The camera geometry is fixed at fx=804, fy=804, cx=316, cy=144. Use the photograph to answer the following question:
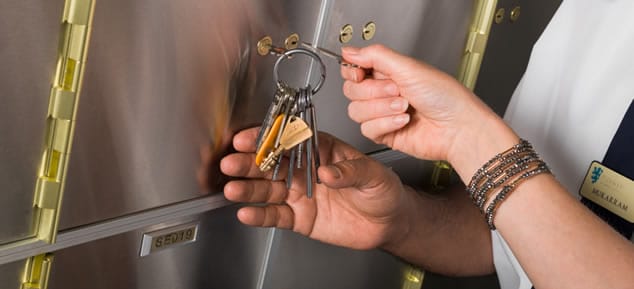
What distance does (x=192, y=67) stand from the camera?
1.08 meters

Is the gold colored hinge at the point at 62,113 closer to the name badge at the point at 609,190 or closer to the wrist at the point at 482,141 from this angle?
the wrist at the point at 482,141

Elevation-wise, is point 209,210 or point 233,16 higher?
point 233,16

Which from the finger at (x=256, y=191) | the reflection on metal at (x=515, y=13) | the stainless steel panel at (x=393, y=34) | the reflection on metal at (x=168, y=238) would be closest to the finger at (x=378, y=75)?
the stainless steel panel at (x=393, y=34)

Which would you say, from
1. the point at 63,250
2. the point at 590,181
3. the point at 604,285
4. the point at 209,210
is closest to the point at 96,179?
the point at 63,250

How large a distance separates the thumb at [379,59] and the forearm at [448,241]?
434 millimetres

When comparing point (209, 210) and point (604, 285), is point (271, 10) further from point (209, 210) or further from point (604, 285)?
point (604, 285)

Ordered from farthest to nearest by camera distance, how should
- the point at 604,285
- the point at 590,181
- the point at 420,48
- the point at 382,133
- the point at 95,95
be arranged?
the point at 420,48
the point at 590,181
the point at 382,133
the point at 604,285
the point at 95,95

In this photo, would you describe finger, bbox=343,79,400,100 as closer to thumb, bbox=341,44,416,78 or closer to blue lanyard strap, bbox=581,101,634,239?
thumb, bbox=341,44,416,78

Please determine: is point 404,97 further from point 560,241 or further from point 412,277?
point 412,277

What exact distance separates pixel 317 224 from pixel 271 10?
0.39 metres

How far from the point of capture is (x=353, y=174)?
1.17m

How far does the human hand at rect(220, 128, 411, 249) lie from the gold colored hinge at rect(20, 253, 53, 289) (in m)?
0.28

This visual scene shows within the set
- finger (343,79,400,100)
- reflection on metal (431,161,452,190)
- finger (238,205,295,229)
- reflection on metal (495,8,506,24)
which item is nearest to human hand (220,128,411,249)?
finger (238,205,295,229)

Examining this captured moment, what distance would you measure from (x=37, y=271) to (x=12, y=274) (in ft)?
0.11
